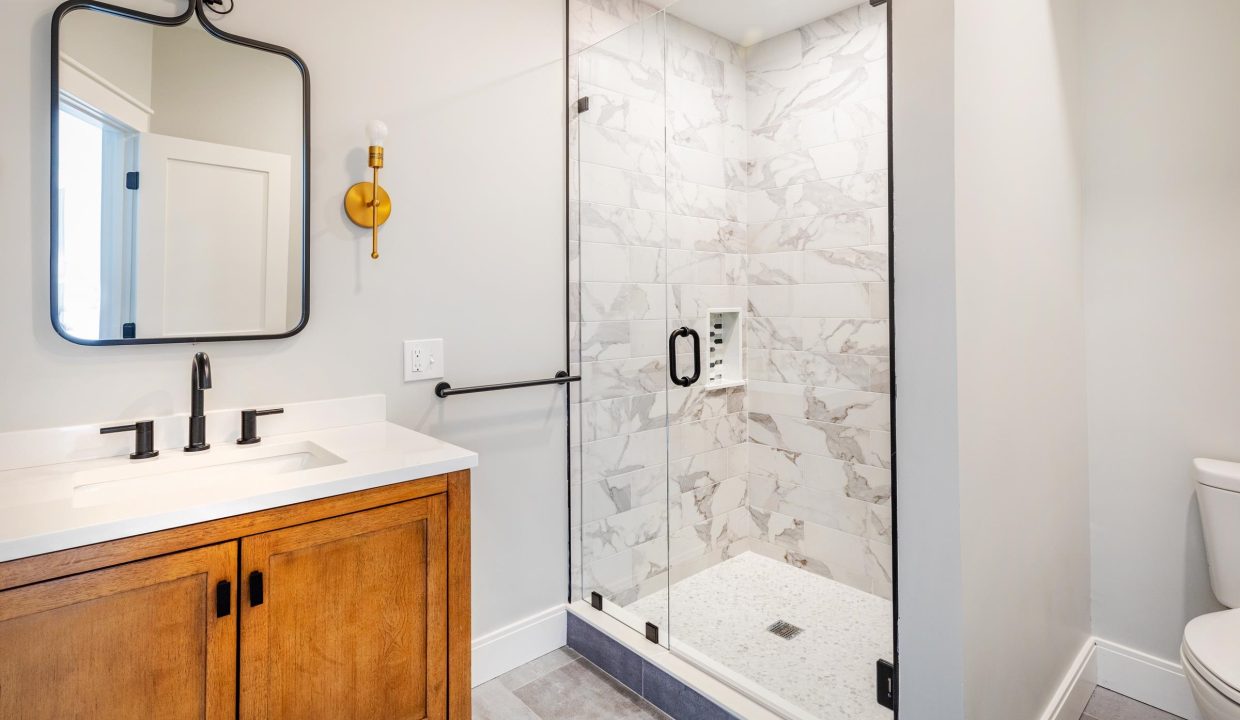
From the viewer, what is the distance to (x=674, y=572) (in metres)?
2.02

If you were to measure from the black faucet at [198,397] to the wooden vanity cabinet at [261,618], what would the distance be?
1.54 ft

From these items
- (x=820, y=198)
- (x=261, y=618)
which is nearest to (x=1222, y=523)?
(x=820, y=198)

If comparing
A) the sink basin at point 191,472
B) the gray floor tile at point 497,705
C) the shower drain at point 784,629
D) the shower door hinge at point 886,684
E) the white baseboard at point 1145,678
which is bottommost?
the gray floor tile at point 497,705

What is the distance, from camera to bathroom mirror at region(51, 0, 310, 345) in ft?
4.26

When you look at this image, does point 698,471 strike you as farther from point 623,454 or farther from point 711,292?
point 711,292

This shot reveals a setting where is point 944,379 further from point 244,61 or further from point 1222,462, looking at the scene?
point 244,61

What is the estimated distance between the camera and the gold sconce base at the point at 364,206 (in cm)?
167

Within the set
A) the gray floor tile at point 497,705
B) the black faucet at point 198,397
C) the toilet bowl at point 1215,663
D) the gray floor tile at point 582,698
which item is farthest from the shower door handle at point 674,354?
the toilet bowl at point 1215,663

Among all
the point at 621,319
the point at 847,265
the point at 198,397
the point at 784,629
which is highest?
the point at 847,265

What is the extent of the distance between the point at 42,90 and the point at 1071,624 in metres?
2.97

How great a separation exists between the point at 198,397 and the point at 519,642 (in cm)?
127

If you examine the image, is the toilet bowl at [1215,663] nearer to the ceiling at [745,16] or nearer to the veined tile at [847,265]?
A: the veined tile at [847,265]

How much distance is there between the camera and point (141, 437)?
4.36 feet

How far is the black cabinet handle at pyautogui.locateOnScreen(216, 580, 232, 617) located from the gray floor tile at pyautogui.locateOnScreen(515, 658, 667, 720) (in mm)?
1051
